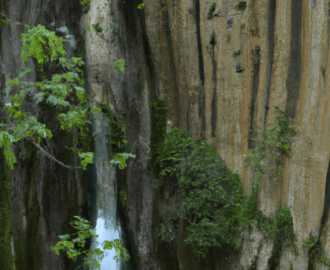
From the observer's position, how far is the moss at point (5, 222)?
4.23m

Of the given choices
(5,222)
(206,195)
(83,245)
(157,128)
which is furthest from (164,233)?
(5,222)

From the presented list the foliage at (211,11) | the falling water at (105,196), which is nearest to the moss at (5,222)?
the falling water at (105,196)

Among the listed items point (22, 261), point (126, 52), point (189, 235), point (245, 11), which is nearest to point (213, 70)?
point (245, 11)

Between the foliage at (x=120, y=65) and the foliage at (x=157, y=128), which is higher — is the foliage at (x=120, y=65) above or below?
above

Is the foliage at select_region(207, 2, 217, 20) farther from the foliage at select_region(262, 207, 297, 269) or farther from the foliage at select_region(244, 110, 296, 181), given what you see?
the foliage at select_region(262, 207, 297, 269)

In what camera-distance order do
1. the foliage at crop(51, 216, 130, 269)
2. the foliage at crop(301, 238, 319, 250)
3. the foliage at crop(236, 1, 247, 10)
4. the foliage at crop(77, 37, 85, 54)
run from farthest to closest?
the foliage at crop(77, 37, 85, 54) → the foliage at crop(236, 1, 247, 10) → the foliage at crop(301, 238, 319, 250) → the foliage at crop(51, 216, 130, 269)

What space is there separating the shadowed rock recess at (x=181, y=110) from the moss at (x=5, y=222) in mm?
16

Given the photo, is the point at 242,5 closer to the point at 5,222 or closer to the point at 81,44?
the point at 81,44

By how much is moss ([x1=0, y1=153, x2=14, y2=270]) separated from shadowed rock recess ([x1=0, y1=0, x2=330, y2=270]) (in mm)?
16

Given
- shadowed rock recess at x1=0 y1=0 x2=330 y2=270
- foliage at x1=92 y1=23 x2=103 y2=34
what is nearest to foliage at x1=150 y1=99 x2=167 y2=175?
shadowed rock recess at x1=0 y1=0 x2=330 y2=270

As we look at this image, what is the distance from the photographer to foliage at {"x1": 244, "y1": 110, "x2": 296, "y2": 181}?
157 inches

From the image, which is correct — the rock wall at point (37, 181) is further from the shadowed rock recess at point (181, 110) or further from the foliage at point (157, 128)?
the foliage at point (157, 128)

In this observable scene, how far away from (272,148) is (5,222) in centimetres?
442

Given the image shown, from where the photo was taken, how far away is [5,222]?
13.9 feet
